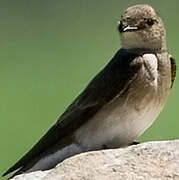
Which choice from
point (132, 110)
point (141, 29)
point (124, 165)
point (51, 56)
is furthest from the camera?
point (51, 56)

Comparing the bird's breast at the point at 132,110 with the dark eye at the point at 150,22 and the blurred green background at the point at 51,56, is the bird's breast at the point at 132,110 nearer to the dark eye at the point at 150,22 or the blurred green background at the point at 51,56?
the dark eye at the point at 150,22

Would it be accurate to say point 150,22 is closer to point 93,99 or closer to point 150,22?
point 150,22

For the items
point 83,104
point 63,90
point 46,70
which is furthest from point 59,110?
point 83,104

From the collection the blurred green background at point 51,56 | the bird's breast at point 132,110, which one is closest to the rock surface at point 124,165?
the bird's breast at point 132,110

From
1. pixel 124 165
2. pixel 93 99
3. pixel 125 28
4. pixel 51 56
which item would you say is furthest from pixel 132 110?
pixel 51 56

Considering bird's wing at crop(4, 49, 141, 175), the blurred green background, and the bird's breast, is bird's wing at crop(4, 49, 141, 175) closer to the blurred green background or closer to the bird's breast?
the bird's breast

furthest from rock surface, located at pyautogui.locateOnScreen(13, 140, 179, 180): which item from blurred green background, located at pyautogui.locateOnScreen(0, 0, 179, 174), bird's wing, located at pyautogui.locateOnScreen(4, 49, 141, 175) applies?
blurred green background, located at pyautogui.locateOnScreen(0, 0, 179, 174)
